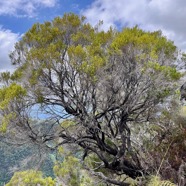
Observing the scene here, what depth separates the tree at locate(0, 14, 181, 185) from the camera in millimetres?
7516

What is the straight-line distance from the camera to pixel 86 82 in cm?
770

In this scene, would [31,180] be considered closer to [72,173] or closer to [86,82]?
[72,173]

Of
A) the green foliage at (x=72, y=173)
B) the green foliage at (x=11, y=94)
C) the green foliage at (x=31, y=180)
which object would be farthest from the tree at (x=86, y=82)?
the green foliage at (x=31, y=180)

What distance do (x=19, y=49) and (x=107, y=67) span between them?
106 inches

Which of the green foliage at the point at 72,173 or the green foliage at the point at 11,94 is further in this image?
the green foliage at the point at 72,173

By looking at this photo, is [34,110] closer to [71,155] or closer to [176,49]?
[71,155]

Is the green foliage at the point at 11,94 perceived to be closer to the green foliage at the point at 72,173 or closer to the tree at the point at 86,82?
the tree at the point at 86,82

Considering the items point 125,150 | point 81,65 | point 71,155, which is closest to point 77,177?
point 71,155

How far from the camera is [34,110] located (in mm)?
8070

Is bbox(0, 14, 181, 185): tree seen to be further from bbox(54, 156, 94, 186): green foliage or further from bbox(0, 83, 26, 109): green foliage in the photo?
bbox(54, 156, 94, 186): green foliage

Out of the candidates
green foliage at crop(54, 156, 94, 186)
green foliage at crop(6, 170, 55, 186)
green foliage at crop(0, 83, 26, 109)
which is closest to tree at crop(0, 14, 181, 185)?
green foliage at crop(0, 83, 26, 109)

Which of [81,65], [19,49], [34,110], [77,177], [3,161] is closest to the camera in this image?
[81,65]

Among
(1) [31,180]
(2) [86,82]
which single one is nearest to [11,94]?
(2) [86,82]

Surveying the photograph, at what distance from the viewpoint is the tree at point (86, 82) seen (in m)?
7.52
